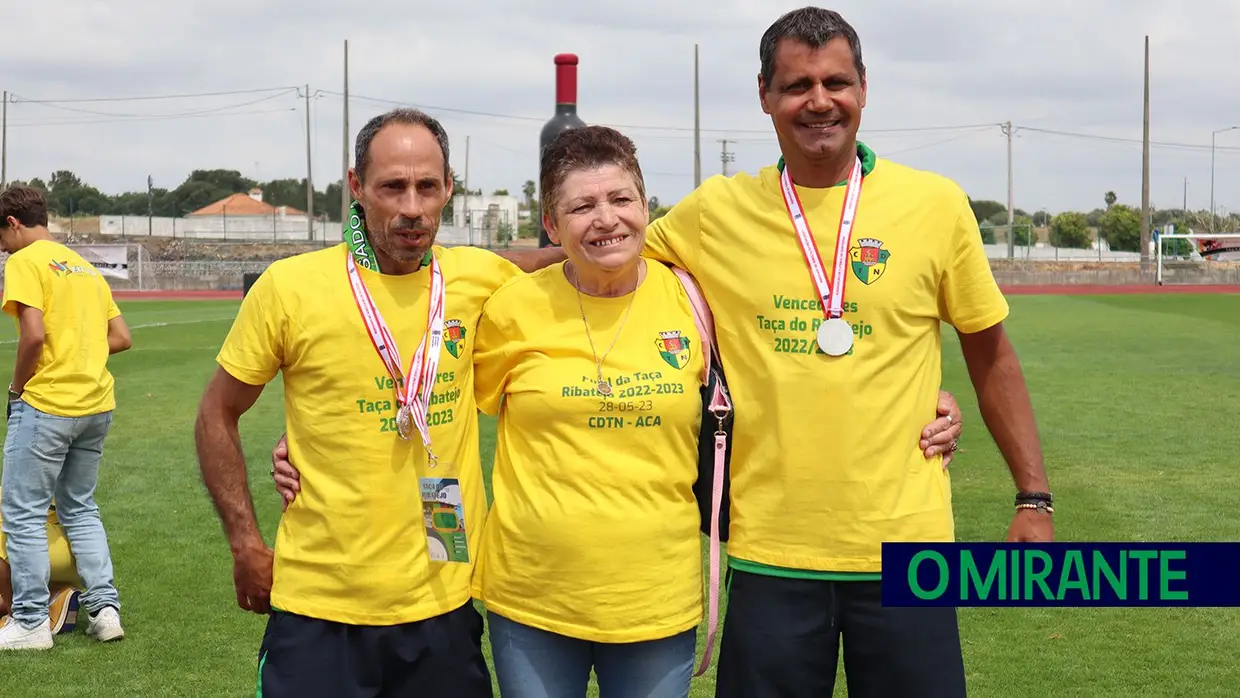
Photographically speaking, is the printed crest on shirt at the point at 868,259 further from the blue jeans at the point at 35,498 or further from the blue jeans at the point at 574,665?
the blue jeans at the point at 35,498

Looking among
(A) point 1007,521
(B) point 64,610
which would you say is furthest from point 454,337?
(A) point 1007,521

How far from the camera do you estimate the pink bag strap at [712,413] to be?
3.17m

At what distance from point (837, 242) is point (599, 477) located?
0.82 meters

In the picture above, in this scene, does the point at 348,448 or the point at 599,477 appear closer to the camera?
the point at 599,477

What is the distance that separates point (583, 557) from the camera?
3.10m

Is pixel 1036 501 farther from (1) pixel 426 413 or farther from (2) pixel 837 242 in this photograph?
(1) pixel 426 413

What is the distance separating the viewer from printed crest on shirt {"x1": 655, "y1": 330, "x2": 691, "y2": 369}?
320 cm

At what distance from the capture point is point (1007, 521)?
847 centimetres

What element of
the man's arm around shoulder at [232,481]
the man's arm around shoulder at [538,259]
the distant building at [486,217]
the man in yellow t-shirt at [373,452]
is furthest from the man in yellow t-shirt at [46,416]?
the distant building at [486,217]

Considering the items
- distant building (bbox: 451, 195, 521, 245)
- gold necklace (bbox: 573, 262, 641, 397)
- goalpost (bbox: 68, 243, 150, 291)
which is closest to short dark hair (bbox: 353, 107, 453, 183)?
gold necklace (bbox: 573, 262, 641, 397)

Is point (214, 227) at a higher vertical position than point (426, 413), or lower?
higher

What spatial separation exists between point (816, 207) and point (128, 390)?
1499 centimetres

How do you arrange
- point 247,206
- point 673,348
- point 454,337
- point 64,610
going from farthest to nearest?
point 247,206 < point 64,610 < point 454,337 < point 673,348

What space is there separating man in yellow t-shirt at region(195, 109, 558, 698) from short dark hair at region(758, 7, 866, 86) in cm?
88
